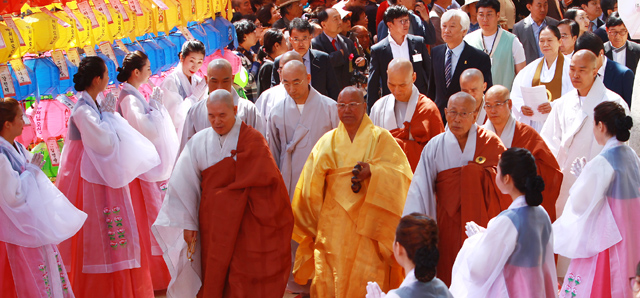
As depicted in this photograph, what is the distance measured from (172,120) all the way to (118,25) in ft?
3.22

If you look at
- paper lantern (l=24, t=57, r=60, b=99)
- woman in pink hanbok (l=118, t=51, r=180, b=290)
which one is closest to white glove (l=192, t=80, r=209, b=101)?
woman in pink hanbok (l=118, t=51, r=180, b=290)

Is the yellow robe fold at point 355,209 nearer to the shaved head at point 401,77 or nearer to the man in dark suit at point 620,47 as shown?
the shaved head at point 401,77

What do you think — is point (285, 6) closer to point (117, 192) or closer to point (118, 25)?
point (118, 25)

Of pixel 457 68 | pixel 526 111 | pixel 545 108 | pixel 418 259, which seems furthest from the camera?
pixel 457 68

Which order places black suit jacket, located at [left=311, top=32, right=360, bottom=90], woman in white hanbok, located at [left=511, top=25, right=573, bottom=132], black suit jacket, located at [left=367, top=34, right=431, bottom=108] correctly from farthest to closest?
black suit jacket, located at [left=311, top=32, right=360, bottom=90], black suit jacket, located at [left=367, top=34, right=431, bottom=108], woman in white hanbok, located at [left=511, top=25, right=573, bottom=132]

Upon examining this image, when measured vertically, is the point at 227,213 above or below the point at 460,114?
below

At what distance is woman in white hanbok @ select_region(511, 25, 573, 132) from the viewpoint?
21.9 ft

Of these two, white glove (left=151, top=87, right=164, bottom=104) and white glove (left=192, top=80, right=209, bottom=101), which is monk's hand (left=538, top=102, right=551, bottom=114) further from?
white glove (left=151, top=87, right=164, bottom=104)

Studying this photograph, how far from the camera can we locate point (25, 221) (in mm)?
4664

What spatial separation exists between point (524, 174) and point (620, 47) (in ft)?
16.0

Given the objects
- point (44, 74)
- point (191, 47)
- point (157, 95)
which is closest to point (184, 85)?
point (191, 47)

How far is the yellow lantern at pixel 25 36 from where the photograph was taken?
209 inches

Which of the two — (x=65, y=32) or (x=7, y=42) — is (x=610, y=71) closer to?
(x=65, y=32)

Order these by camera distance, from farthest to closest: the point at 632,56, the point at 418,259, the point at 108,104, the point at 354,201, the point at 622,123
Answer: the point at 632,56
the point at 108,104
the point at 354,201
the point at 622,123
the point at 418,259
